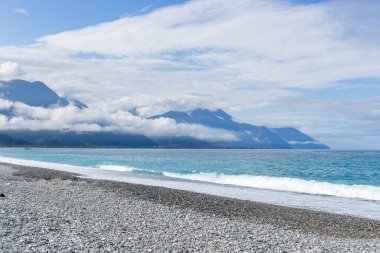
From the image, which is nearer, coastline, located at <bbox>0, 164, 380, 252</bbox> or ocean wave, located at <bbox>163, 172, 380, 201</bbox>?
coastline, located at <bbox>0, 164, 380, 252</bbox>

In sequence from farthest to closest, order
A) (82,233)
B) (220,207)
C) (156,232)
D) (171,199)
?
1. (171,199)
2. (220,207)
3. (156,232)
4. (82,233)

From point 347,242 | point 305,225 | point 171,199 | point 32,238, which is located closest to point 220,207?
point 171,199

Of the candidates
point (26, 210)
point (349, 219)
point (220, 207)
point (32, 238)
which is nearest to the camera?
point (32, 238)

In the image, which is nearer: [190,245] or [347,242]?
[190,245]

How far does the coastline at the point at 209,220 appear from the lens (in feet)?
51.7

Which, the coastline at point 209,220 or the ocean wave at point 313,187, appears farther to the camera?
the ocean wave at point 313,187

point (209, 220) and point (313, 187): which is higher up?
point (313, 187)

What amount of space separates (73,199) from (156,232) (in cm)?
1044

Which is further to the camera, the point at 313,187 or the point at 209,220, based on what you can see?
the point at 313,187

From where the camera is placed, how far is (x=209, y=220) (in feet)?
66.8

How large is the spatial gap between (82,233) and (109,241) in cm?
144

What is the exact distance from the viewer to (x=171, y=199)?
28125 mm

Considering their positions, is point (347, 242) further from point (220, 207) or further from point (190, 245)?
point (220, 207)

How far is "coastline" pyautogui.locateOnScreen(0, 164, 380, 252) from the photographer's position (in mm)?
15758
